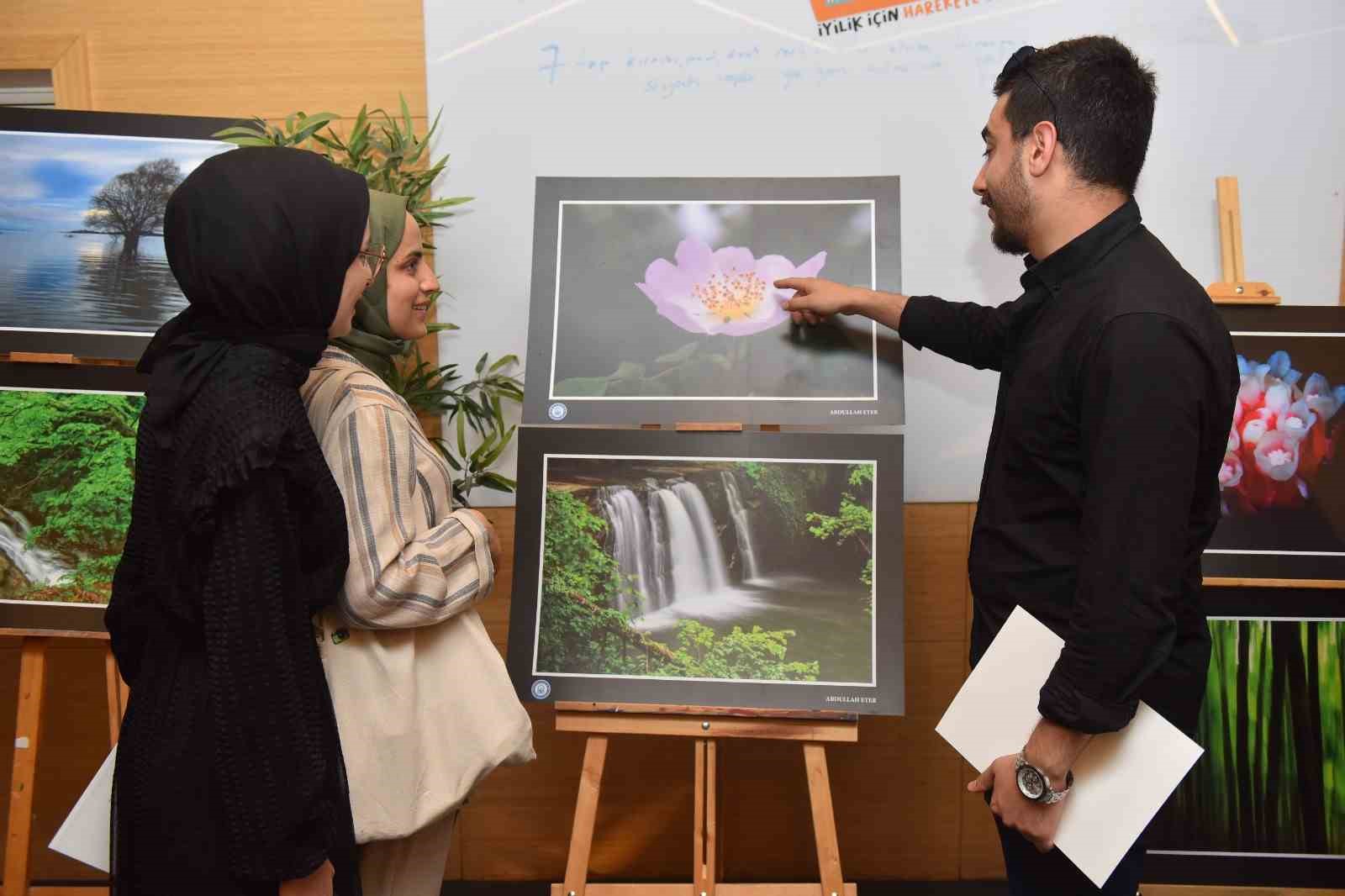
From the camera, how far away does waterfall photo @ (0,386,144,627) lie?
226cm

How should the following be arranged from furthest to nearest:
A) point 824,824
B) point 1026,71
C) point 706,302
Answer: point 706,302, point 824,824, point 1026,71

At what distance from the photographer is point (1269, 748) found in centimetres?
243

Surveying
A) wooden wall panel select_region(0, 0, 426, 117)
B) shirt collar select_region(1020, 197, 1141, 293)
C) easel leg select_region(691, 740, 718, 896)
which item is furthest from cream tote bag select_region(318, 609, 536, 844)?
wooden wall panel select_region(0, 0, 426, 117)

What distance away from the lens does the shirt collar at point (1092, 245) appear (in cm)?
152

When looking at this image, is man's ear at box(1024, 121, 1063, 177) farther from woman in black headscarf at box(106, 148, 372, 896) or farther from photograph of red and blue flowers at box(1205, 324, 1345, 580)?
photograph of red and blue flowers at box(1205, 324, 1345, 580)

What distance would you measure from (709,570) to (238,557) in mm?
1074

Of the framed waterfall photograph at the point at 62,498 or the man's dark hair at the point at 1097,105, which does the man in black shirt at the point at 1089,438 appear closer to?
the man's dark hair at the point at 1097,105

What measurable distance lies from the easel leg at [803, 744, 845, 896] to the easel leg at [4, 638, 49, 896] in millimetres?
1610

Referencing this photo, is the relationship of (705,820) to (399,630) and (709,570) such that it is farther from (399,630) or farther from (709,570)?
(399,630)

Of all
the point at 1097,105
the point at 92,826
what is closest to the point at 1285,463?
the point at 1097,105

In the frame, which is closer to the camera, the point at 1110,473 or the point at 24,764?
the point at 1110,473

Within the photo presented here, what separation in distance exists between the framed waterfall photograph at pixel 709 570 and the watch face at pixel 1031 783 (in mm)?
599

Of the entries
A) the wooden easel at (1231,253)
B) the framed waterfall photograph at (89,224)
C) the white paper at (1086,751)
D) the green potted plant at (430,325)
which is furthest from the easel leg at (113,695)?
the wooden easel at (1231,253)

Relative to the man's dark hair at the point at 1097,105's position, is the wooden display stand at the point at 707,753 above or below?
below
